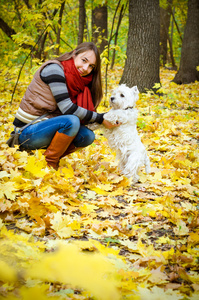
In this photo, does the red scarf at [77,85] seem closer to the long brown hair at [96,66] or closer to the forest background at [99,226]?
the long brown hair at [96,66]

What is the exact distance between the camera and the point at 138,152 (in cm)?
303

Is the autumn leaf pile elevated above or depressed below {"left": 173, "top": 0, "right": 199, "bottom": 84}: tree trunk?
below

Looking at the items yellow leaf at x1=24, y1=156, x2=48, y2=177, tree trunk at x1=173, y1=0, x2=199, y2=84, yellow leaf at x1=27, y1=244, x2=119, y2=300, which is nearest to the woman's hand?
yellow leaf at x1=24, y1=156, x2=48, y2=177

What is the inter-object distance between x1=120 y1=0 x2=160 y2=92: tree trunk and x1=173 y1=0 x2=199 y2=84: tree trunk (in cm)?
266

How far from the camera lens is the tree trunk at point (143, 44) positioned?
6.37m

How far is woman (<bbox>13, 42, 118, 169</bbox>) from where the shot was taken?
279cm

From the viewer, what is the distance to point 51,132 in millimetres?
2900

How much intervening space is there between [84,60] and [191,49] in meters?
7.35

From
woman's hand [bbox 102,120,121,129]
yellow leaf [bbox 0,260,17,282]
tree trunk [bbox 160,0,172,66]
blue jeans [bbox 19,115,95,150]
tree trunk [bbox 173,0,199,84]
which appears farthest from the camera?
tree trunk [bbox 160,0,172,66]

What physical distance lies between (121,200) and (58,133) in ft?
3.37

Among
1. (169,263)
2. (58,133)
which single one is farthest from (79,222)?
(58,133)

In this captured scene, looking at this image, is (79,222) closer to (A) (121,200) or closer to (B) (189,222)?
(A) (121,200)

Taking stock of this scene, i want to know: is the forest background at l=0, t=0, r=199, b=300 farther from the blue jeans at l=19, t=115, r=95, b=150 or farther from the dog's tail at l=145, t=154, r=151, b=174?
the blue jeans at l=19, t=115, r=95, b=150

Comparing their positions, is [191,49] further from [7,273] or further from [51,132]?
[7,273]
